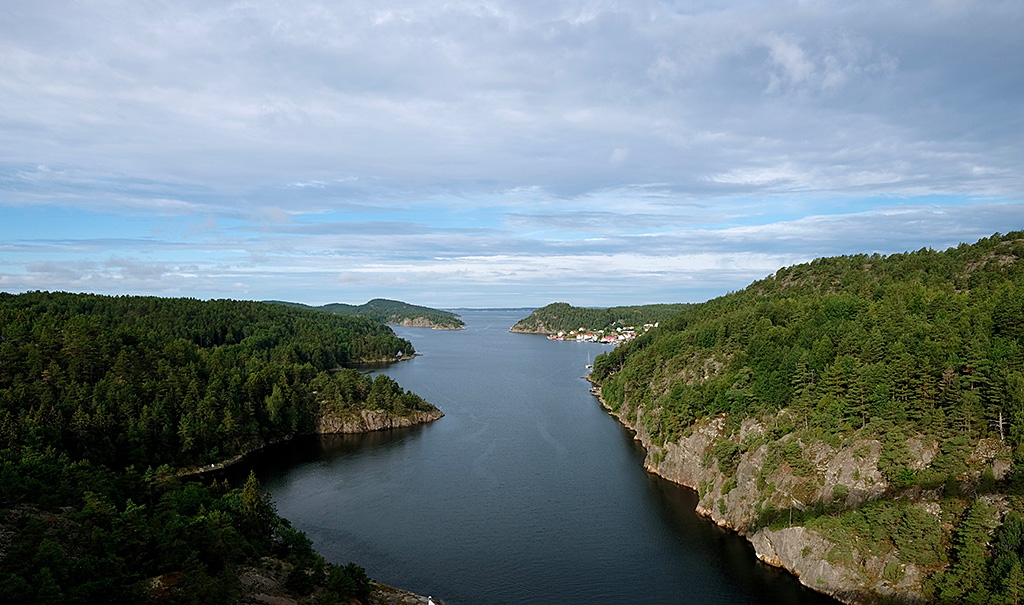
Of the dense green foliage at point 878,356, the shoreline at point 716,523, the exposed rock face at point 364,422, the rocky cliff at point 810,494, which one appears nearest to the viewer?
the rocky cliff at point 810,494

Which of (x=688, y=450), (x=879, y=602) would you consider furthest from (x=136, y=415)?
(x=879, y=602)

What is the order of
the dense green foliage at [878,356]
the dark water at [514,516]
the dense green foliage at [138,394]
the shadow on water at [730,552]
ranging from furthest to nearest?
the dense green foliage at [138,394] < the dark water at [514,516] < the dense green foliage at [878,356] < the shadow on water at [730,552]

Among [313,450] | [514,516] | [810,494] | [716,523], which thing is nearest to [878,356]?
[810,494]

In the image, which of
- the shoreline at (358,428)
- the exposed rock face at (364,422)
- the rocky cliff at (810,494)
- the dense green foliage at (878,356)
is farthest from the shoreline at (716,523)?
the exposed rock face at (364,422)

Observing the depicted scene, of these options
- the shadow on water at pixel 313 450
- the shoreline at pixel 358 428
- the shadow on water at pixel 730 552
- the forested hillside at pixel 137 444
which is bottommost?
the shadow on water at pixel 730 552

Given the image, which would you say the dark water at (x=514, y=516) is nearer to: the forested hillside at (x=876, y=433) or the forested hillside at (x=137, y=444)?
the forested hillside at (x=876, y=433)

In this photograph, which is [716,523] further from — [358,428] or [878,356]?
[358,428]

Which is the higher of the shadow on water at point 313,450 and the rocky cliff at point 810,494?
the rocky cliff at point 810,494
